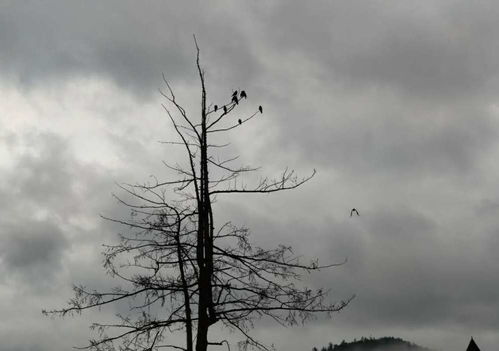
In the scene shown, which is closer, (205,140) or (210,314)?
(210,314)

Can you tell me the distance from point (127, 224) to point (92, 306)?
165 cm

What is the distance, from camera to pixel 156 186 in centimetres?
1305

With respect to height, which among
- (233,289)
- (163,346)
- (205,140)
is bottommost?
(163,346)

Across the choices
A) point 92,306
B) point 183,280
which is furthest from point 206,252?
point 92,306

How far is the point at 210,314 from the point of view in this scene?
40.1 ft

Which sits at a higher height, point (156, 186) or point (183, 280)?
point (156, 186)

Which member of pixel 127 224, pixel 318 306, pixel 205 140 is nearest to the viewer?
pixel 318 306

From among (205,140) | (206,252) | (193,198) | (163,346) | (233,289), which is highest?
(205,140)

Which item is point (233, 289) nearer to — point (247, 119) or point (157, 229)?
point (157, 229)

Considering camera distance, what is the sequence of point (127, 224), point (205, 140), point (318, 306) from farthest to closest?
point (205, 140) → point (127, 224) → point (318, 306)

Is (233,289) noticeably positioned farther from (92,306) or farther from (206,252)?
(92,306)

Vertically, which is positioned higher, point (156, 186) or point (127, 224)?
point (156, 186)

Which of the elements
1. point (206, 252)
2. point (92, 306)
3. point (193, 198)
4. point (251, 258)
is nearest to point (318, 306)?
point (251, 258)

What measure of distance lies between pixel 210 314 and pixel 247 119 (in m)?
3.82
